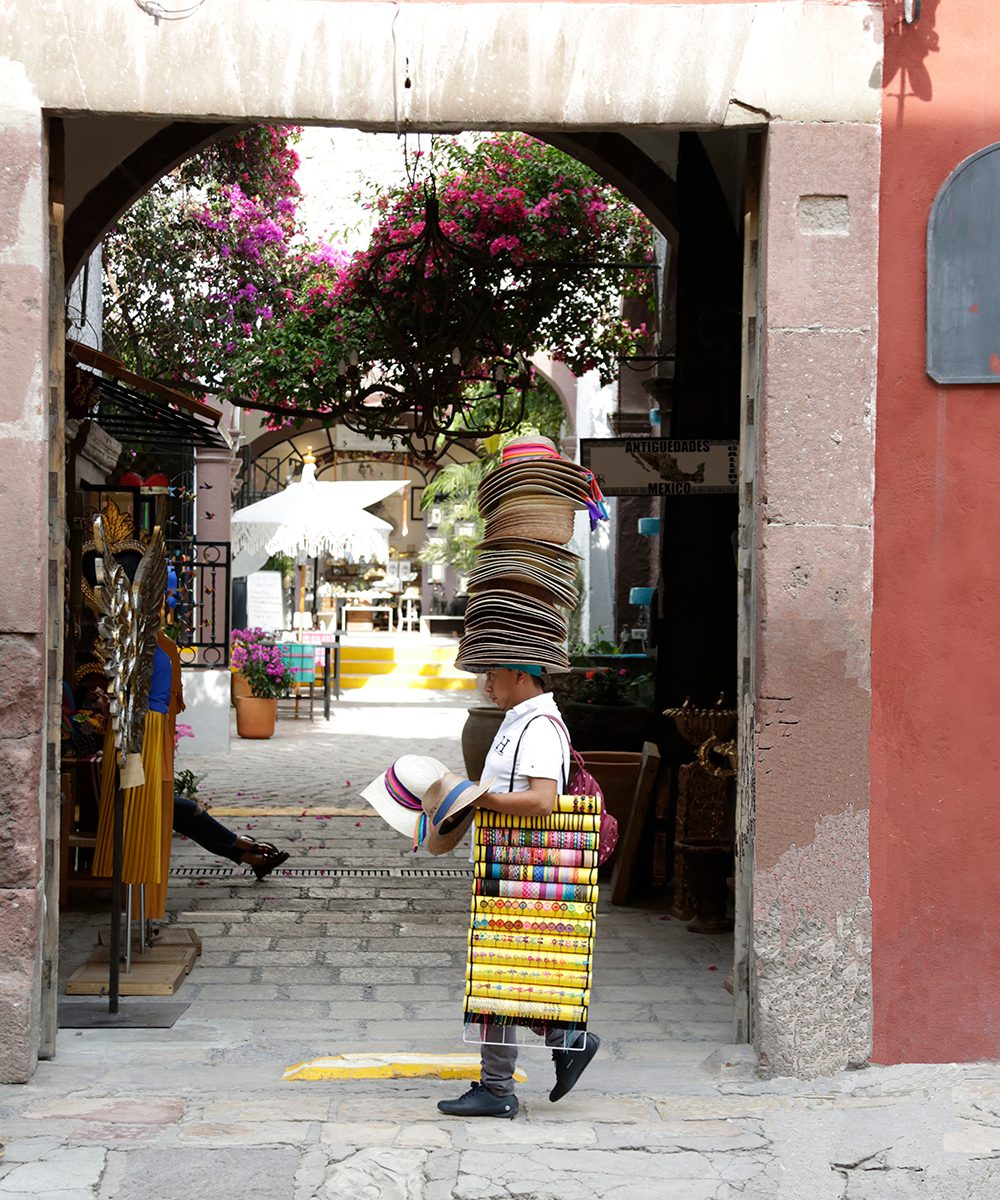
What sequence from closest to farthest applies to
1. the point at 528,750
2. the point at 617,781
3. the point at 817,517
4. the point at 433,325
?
the point at 528,750
the point at 817,517
the point at 617,781
the point at 433,325

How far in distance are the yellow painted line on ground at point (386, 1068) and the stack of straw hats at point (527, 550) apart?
1.31 meters

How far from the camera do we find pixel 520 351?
10156 mm

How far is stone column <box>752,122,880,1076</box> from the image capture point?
174 inches

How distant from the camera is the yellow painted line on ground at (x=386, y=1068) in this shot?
4.44 meters

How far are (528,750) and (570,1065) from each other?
36.2 inches

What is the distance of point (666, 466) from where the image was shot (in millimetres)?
6586

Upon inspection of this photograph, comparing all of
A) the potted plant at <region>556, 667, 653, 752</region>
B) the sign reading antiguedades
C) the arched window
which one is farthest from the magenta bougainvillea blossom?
the arched window

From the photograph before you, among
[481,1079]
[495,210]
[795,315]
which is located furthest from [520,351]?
[481,1079]

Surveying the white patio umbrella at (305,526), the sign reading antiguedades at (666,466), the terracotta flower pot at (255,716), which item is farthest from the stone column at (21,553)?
the white patio umbrella at (305,526)

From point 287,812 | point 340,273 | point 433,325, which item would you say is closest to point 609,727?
point 287,812

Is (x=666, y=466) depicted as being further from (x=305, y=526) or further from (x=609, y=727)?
(x=305, y=526)

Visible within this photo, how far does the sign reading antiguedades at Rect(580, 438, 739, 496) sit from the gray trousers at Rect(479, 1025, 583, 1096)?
3.00m

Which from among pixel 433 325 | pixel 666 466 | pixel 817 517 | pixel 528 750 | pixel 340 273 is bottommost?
pixel 528 750

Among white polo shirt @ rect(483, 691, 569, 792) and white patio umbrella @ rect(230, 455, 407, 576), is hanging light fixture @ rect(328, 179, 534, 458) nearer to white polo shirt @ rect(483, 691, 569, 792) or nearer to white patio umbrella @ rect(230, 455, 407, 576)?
white polo shirt @ rect(483, 691, 569, 792)
